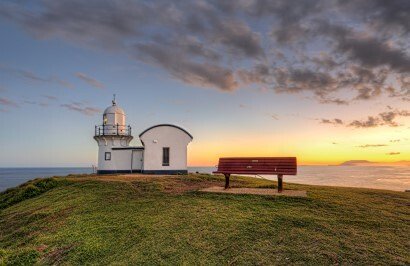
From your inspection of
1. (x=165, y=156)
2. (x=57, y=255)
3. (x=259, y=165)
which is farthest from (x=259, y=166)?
(x=165, y=156)

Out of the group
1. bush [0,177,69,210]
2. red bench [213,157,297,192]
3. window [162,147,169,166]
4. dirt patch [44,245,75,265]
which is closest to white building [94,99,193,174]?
window [162,147,169,166]

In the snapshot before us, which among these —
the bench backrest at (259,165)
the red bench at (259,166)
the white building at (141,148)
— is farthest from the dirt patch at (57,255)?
the white building at (141,148)

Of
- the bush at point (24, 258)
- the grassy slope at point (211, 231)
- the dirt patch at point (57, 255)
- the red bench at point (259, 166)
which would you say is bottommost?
the bush at point (24, 258)

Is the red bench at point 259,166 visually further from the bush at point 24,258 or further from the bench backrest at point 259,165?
the bush at point 24,258

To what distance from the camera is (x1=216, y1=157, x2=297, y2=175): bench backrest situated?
44.1ft

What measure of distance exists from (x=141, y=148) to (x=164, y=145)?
2.81 m

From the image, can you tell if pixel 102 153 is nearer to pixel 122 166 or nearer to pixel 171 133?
pixel 122 166

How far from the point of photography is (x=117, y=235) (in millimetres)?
9000

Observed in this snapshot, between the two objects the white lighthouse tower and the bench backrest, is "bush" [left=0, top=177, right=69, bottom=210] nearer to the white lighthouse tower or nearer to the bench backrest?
the white lighthouse tower

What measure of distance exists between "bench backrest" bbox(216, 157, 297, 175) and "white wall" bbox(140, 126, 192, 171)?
37.6 ft

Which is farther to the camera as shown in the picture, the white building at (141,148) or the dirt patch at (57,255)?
the white building at (141,148)

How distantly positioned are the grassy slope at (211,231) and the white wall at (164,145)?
1272cm

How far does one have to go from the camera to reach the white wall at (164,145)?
26.6 meters

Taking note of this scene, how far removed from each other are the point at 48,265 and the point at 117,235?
1.96 m
